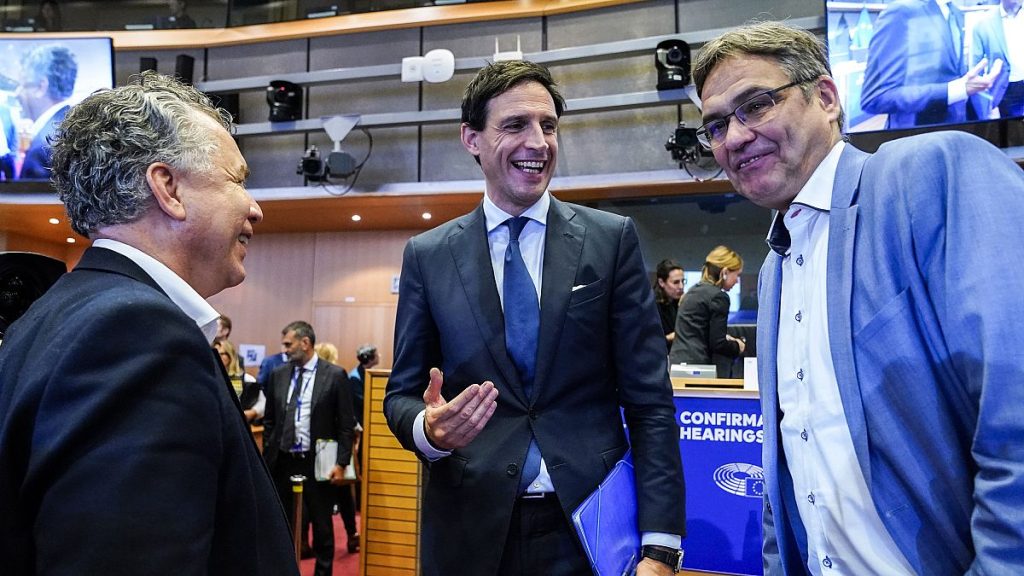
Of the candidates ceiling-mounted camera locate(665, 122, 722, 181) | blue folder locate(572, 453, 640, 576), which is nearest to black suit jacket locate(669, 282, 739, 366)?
ceiling-mounted camera locate(665, 122, 722, 181)

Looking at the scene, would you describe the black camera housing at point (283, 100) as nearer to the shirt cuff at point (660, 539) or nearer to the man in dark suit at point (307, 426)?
the man in dark suit at point (307, 426)

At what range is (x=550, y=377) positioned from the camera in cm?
159

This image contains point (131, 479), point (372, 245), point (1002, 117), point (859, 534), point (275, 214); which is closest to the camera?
point (131, 479)

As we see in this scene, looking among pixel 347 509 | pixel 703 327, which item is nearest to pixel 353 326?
pixel 347 509

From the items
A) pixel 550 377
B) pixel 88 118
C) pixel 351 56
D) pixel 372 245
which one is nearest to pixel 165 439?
pixel 88 118

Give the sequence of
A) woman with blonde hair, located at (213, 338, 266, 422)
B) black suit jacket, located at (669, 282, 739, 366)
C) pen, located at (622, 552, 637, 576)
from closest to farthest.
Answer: pen, located at (622, 552, 637, 576) < black suit jacket, located at (669, 282, 739, 366) < woman with blonde hair, located at (213, 338, 266, 422)

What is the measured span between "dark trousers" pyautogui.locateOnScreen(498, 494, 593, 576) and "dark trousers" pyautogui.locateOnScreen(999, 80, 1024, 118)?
6.26 metres

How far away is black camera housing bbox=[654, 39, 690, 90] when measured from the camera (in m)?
6.88

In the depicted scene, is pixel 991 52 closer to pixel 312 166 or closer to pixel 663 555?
pixel 663 555

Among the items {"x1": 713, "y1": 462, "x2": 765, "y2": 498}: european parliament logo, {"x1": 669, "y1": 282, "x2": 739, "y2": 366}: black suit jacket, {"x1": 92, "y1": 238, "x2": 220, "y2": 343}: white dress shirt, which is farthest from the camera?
{"x1": 669, "y1": 282, "x2": 739, "y2": 366}: black suit jacket

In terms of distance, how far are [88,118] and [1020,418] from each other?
1453mm

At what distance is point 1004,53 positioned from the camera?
5.95 m

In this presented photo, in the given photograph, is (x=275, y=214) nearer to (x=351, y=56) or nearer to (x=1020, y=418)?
(x=351, y=56)

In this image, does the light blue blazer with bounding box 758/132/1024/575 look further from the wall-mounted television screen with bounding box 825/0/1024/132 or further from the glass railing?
the glass railing
